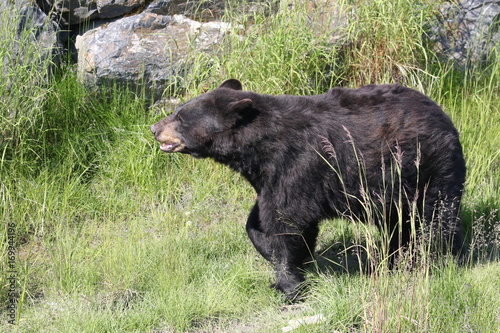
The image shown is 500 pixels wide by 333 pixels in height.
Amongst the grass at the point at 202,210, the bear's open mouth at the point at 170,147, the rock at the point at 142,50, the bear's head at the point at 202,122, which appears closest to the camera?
the grass at the point at 202,210

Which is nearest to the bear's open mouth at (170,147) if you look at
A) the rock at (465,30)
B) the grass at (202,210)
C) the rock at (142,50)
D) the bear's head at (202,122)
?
the bear's head at (202,122)

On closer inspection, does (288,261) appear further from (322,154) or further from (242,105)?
(242,105)

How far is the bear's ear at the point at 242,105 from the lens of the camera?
5.23 metres

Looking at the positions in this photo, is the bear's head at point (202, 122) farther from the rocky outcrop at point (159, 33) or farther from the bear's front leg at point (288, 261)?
the rocky outcrop at point (159, 33)

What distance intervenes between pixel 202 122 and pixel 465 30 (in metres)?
4.74

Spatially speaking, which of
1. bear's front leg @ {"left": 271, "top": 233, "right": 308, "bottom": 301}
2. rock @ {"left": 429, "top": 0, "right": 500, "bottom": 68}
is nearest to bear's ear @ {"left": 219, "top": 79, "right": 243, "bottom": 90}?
bear's front leg @ {"left": 271, "top": 233, "right": 308, "bottom": 301}

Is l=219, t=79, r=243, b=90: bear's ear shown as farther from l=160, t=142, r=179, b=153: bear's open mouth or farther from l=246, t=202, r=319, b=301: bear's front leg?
l=246, t=202, r=319, b=301: bear's front leg

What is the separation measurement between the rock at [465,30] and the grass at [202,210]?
320 millimetres

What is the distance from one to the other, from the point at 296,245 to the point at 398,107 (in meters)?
1.45

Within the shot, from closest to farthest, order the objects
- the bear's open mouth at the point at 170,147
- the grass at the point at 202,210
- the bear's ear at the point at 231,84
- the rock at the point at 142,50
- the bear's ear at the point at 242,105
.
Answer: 1. the grass at the point at 202,210
2. the bear's ear at the point at 242,105
3. the bear's open mouth at the point at 170,147
4. the bear's ear at the point at 231,84
5. the rock at the point at 142,50

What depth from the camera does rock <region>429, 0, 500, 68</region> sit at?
332 inches

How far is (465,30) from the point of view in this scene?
338 inches

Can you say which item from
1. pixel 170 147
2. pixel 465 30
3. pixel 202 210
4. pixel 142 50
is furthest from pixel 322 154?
pixel 465 30

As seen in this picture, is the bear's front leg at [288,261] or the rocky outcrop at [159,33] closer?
A: the bear's front leg at [288,261]
